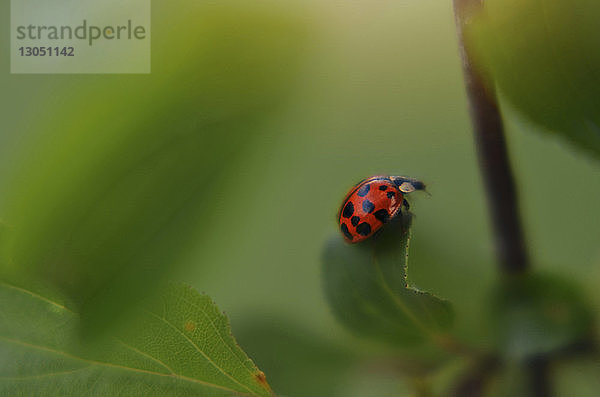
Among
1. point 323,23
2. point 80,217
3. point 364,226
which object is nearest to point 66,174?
point 80,217

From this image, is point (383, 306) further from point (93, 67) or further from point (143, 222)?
point (93, 67)

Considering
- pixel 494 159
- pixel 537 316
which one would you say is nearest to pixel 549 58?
pixel 494 159

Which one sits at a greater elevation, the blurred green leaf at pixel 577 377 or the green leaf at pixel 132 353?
the green leaf at pixel 132 353

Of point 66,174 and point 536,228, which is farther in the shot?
point 536,228


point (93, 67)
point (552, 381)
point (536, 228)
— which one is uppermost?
point (93, 67)

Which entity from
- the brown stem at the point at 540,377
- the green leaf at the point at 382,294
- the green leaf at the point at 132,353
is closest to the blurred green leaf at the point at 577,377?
the brown stem at the point at 540,377

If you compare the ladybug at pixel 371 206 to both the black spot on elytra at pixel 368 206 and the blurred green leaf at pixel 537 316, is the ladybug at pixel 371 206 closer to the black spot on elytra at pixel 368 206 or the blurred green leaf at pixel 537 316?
the black spot on elytra at pixel 368 206
